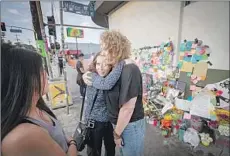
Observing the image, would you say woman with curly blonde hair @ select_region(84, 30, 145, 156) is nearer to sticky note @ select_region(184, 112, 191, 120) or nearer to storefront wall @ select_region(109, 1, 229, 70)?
storefront wall @ select_region(109, 1, 229, 70)

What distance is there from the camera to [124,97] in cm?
Result: 62

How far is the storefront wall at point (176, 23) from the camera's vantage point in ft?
1.76

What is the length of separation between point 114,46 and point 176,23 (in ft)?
2.14

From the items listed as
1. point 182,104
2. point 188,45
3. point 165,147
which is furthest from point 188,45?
point 165,147

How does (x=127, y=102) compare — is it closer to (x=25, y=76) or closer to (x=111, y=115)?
(x=111, y=115)

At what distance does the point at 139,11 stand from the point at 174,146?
1.25 meters

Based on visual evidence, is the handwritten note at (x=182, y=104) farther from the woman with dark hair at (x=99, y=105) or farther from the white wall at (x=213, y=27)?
the woman with dark hair at (x=99, y=105)

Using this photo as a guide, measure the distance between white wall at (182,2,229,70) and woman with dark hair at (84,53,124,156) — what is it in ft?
1.32

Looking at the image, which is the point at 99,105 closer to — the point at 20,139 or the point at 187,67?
the point at 20,139

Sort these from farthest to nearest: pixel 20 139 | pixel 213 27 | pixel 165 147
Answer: pixel 165 147 → pixel 213 27 → pixel 20 139

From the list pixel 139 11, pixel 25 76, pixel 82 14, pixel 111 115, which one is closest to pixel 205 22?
pixel 139 11

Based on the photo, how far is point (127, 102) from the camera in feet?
2.06

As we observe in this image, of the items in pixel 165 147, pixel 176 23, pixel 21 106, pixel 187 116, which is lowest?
pixel 165 147

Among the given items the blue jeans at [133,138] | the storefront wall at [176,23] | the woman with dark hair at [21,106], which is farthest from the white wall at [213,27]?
the woman with dark hair at [21,106]
